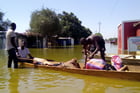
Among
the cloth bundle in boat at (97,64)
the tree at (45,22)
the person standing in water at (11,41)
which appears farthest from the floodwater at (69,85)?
the tree at (45,22)

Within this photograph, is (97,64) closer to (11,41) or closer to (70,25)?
(11,41)

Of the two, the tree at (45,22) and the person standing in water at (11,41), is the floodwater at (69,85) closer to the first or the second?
the person standing in water at (11,41)

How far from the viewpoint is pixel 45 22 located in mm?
33031

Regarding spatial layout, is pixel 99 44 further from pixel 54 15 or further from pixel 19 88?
pixel 54 15

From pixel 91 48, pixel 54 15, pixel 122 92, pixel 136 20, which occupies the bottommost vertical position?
pixel 122 92

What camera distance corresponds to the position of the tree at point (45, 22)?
33094 millimetres

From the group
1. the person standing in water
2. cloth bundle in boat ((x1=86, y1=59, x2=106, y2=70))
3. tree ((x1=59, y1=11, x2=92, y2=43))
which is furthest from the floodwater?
tree ((x1=59, y1=11, x2=92, y2=43))

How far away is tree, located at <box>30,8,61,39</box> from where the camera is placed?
33094mm

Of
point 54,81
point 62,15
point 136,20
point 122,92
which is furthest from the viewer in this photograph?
point 62,15

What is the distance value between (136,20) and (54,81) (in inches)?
721

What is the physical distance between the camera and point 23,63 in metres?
9.60

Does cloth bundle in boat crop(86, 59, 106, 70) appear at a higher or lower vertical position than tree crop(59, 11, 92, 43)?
lower

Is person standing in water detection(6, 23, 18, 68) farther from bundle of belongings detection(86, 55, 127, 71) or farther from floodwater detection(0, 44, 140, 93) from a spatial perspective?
bundle of belongings detection(86, 55, 127, 71)

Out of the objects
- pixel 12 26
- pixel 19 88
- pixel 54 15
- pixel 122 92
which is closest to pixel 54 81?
pixel 19 88
